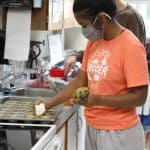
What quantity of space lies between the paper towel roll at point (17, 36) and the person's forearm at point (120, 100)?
3.71 ft

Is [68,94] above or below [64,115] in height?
above

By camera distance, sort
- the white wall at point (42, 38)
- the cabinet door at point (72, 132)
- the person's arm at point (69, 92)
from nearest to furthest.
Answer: the person's arm at point (69, 92) < the cabinet door at point (72, 132) < the white wall at point (42, 38)

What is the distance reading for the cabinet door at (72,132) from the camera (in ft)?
7.13

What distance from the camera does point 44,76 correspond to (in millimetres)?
2734

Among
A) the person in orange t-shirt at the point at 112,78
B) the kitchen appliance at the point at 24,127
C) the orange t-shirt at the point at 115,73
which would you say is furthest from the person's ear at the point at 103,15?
the kitchen appliance at the point at 24,127

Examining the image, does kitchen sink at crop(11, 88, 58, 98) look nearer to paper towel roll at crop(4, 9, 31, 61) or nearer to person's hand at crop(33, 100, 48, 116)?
paper towel roll at crop(4, 9, 31, 61)

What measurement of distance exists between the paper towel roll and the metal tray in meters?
0.44

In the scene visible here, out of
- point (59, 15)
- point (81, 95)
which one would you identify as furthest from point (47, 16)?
point (81, 95)

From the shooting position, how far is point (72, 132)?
227cm

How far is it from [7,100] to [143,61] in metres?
0.97

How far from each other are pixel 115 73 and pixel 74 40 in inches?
118

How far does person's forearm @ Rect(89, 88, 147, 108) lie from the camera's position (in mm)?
1553

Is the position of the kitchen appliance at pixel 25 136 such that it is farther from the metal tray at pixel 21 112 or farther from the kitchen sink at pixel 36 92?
the kitchen sink at pixel 36 92

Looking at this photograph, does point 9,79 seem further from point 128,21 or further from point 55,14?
point 128,21
